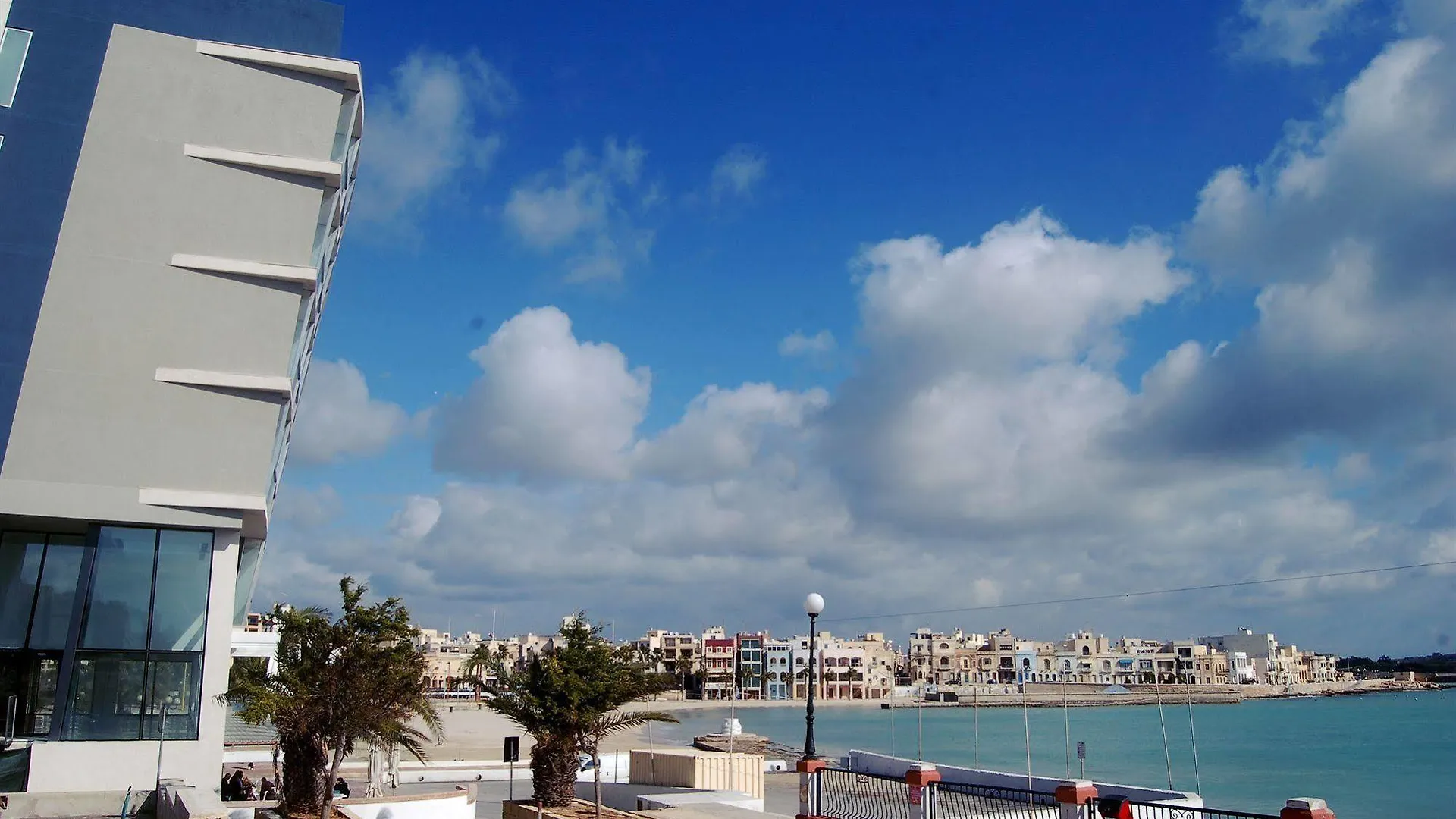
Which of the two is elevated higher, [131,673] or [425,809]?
[131,673]

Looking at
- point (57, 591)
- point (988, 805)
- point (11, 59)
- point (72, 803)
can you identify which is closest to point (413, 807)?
point (72, 803)

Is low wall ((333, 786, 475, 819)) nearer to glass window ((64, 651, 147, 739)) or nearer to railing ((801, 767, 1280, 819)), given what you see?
glass window ((64, 651, 147, 739))

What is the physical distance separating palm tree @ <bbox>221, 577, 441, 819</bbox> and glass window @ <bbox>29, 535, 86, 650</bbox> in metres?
10.9

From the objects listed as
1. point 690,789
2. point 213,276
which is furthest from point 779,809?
point 213,276

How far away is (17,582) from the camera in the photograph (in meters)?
27.2

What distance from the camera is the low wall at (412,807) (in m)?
20.2

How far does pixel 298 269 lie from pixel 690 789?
17327 millimetres

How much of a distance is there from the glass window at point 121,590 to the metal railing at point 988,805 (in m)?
19.9

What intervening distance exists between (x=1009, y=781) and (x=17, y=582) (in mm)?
25734

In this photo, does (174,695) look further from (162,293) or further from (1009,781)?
(1009,781)

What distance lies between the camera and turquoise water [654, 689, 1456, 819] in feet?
210

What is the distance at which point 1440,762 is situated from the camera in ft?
273

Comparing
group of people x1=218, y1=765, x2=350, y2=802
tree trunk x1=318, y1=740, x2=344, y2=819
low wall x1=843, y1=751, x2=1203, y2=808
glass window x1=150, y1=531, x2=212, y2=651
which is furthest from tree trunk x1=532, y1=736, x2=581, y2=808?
glass window x1=150, y1=531, x2=212, y2=651

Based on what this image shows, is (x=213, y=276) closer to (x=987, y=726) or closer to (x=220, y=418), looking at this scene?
(x=220, y=418)
